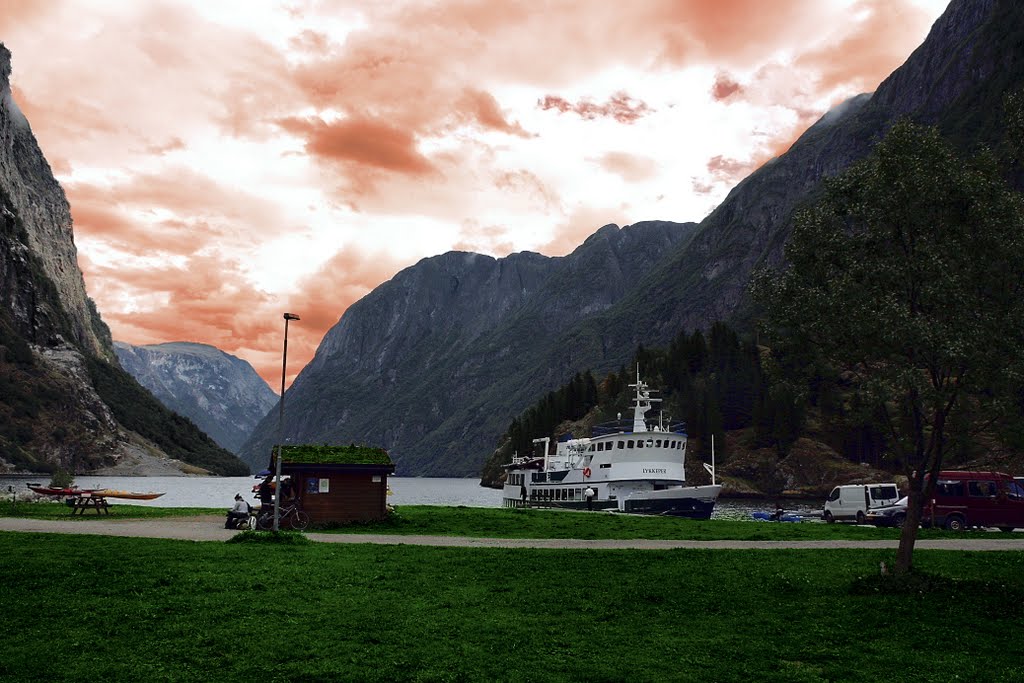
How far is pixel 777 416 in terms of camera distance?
14750 cm

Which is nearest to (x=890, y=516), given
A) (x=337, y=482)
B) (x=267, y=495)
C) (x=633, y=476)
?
(x=633, y=476)

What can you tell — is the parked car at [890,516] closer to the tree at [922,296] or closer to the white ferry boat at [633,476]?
the white ferry boat at [633,476]

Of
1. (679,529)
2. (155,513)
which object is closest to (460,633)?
(679,529)

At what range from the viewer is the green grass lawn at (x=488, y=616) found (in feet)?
49.9

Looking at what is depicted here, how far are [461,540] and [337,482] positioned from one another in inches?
393

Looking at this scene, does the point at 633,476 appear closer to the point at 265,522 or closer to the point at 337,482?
the point at 337,482

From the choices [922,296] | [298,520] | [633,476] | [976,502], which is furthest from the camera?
[633,476]

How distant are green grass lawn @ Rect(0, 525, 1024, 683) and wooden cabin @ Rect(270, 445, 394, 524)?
1215 centimetres

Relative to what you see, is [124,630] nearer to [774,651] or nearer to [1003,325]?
[774,651]

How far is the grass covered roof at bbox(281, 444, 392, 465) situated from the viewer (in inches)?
1558

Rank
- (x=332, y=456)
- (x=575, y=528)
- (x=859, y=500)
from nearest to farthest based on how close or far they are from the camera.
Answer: (x=575, y=528), (x=332, y=456), (x=859, y=500)

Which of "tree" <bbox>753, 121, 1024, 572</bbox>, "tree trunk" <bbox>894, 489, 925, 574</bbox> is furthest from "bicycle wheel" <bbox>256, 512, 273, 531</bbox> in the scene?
"tree trunk" <bbox>894, 489, 925, 574</bbox>

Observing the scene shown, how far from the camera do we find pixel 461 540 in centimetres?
3297

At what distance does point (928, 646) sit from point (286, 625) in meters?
15.2
